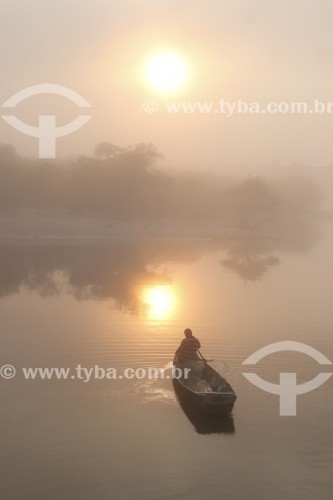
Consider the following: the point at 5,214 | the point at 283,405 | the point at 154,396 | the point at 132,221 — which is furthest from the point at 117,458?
the point at 132,221

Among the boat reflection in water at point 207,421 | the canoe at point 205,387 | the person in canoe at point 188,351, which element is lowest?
the boat reflection in water at point 207,421

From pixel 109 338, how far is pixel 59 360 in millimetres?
3738

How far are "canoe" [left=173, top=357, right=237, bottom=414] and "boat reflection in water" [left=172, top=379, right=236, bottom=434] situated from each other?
21 cm

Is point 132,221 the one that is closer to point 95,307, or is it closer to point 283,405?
point 95,307

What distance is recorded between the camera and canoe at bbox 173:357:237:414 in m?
18.2

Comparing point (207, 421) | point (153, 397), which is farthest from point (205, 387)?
point (207, 421)

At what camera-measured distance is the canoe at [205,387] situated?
1816cm

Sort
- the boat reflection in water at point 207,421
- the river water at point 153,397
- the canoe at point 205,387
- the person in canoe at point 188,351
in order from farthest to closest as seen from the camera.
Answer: the person in canoe at point 188,351
the canoe at point 205,387
the boat reflection in water at point 207,421
the river water at point 153,397

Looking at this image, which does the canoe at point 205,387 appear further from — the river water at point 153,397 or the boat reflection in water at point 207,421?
the river water at point 153,397

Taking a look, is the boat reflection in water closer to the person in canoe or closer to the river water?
the river water

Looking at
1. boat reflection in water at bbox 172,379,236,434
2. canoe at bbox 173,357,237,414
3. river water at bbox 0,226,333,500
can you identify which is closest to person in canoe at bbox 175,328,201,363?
canoe at bbox 173,357,237,414

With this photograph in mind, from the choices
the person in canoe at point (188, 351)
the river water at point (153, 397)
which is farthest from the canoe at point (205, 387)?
the river water at point (153, 397)

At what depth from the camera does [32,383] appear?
854 inches

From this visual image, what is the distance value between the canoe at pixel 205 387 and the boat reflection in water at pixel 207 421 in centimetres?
21
